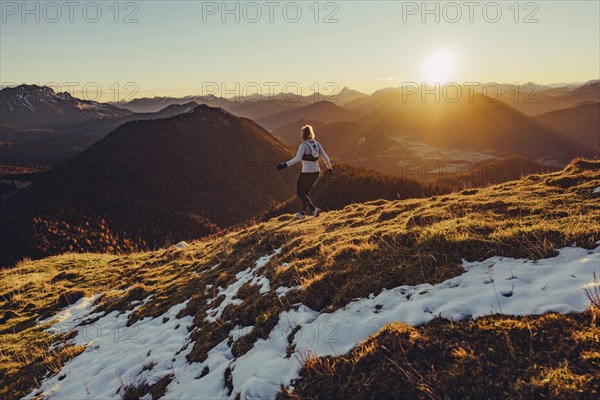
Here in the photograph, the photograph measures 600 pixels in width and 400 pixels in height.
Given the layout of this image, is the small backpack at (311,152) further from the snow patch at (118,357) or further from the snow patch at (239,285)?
the snow patch at (118,357)

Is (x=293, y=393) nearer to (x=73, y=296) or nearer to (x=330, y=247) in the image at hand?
(x=330, y=247)

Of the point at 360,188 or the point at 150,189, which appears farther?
the point at 150,189

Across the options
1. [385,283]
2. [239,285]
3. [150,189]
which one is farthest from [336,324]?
[150,189]

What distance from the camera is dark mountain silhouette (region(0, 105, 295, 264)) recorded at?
48812 millimetres

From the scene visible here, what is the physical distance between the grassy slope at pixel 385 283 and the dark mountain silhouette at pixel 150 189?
3733 cm

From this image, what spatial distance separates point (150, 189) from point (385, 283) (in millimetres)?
73424

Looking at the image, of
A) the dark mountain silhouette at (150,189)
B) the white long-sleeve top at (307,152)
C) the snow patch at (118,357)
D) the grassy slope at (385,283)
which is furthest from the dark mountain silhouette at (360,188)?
the dark mountain silhouette at (150,189)

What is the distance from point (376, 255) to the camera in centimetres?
706

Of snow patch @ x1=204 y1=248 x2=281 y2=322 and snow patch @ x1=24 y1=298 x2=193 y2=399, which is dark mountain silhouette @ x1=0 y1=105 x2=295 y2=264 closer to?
snow patch @ x1=24 y1=298 x2=193 y2=399

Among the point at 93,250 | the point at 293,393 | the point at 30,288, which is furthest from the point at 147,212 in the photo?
the point at 293,393

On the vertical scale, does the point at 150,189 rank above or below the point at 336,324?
below

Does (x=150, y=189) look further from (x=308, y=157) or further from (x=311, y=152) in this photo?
(x=311, y=152)

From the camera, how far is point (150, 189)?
70.9 metres

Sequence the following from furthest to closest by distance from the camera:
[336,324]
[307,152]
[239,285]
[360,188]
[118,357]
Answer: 1. [360,188]
2. [307,152]
3. [239,285]
4. [118,357]
5. [336,324]
